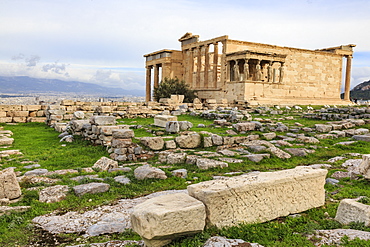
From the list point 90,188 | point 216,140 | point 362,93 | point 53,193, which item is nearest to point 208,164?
point 216,140

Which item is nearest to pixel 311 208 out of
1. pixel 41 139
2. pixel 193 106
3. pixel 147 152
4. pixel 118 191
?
pixel 118 191

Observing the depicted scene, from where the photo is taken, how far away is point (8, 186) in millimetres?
5867

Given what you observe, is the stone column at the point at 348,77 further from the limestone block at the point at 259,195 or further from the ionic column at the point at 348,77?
the limestone block at the point at 259,195

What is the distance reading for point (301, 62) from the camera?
37.0 meters

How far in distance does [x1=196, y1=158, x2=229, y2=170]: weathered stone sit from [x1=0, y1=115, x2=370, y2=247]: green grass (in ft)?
0.50

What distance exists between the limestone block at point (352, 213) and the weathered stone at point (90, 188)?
436 cm

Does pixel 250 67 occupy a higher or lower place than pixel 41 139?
higher

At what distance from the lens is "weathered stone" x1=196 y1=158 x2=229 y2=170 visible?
8.47 m

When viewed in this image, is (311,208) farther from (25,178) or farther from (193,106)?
(193,106)

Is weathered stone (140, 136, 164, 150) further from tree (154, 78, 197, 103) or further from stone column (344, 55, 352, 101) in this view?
stone column (344, 55, 352, 101)

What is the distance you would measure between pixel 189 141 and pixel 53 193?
5626mm

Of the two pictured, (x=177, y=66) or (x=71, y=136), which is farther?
(x=177, y=66)

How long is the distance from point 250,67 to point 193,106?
34.7 ft

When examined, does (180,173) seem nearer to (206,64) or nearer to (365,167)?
(365,167)
